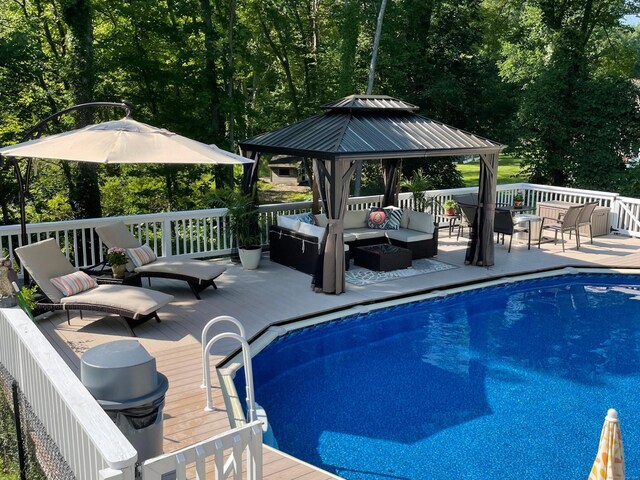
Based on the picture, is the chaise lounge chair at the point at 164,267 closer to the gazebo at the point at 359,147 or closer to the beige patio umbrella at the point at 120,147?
the gazebo at the point at 359,147

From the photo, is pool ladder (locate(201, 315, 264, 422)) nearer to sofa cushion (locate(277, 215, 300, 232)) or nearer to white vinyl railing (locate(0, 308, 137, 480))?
white vinyl railing (locate(0, 308, 137, 480))

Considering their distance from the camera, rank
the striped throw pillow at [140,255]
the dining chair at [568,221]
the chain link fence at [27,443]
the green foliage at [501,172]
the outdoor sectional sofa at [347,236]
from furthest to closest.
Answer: the green foliage at [501,172], the dining chair at [568,221], the outdoor sectional sofa at [347,236], the striped throw pillow at [140,255], the chain link fence at [27,443]

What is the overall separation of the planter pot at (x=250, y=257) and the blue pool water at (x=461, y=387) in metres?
2.49

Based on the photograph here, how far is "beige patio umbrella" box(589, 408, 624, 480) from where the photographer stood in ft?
11.9

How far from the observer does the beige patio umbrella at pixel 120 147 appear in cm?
644

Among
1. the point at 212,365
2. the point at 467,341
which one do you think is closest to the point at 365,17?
the point at 467,341

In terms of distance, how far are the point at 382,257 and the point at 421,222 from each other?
137 centimetres

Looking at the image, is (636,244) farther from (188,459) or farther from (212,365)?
(188,459)

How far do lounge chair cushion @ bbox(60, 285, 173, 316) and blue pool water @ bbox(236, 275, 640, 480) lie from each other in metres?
1.38

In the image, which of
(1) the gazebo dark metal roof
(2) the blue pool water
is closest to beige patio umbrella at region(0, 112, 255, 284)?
(1) the gazebo dark metal roof

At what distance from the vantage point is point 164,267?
856 cm

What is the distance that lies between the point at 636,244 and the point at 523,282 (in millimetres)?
4000

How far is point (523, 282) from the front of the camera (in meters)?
10.5

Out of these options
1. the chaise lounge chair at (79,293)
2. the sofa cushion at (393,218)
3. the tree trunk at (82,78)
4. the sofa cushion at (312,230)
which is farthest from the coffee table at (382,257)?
the tree trunk at (82,78)
